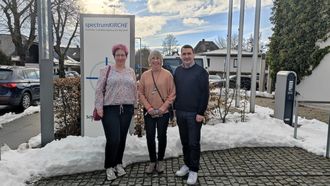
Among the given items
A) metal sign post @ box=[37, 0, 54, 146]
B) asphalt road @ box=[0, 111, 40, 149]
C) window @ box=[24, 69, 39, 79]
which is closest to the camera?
metal sign post @ box=[37, 0, 54, 146]

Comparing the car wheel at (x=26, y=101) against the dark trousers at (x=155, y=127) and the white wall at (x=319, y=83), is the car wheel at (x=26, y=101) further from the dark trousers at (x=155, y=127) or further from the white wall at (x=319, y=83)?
the white wall at (x=319, y=83)

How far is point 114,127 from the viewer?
14.6 ft

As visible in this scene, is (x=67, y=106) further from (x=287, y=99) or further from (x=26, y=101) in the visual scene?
(x=26, y=101)

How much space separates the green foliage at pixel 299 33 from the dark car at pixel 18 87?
12.1 m

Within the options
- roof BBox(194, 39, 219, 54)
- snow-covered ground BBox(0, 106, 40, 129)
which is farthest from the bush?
roof BBox(194, 39, 219, 54)

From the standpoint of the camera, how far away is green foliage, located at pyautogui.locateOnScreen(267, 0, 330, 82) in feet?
48.4

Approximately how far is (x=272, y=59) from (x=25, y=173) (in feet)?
52.4

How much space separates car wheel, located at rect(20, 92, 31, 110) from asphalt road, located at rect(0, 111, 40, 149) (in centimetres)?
202

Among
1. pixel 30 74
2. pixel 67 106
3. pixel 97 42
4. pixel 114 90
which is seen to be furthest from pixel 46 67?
pixel 30 74

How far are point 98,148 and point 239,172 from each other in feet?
7.31

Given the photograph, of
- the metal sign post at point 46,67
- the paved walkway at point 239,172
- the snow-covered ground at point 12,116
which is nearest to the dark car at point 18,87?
the snow-covered ground at point 12,116

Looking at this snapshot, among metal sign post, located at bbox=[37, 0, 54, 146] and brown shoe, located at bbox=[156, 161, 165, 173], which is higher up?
metal sign post, located at bbox=[37, 0, 54, 146]

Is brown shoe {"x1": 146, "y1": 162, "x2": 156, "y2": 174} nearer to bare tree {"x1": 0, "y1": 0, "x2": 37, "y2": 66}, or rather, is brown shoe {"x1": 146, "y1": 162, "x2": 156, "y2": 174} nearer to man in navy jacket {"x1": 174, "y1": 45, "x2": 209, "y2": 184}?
man in navy jacket {"x1": 174, "y1": 45, "x2": 209, "y2": 184}

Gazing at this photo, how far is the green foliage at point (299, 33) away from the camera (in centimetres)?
1477
